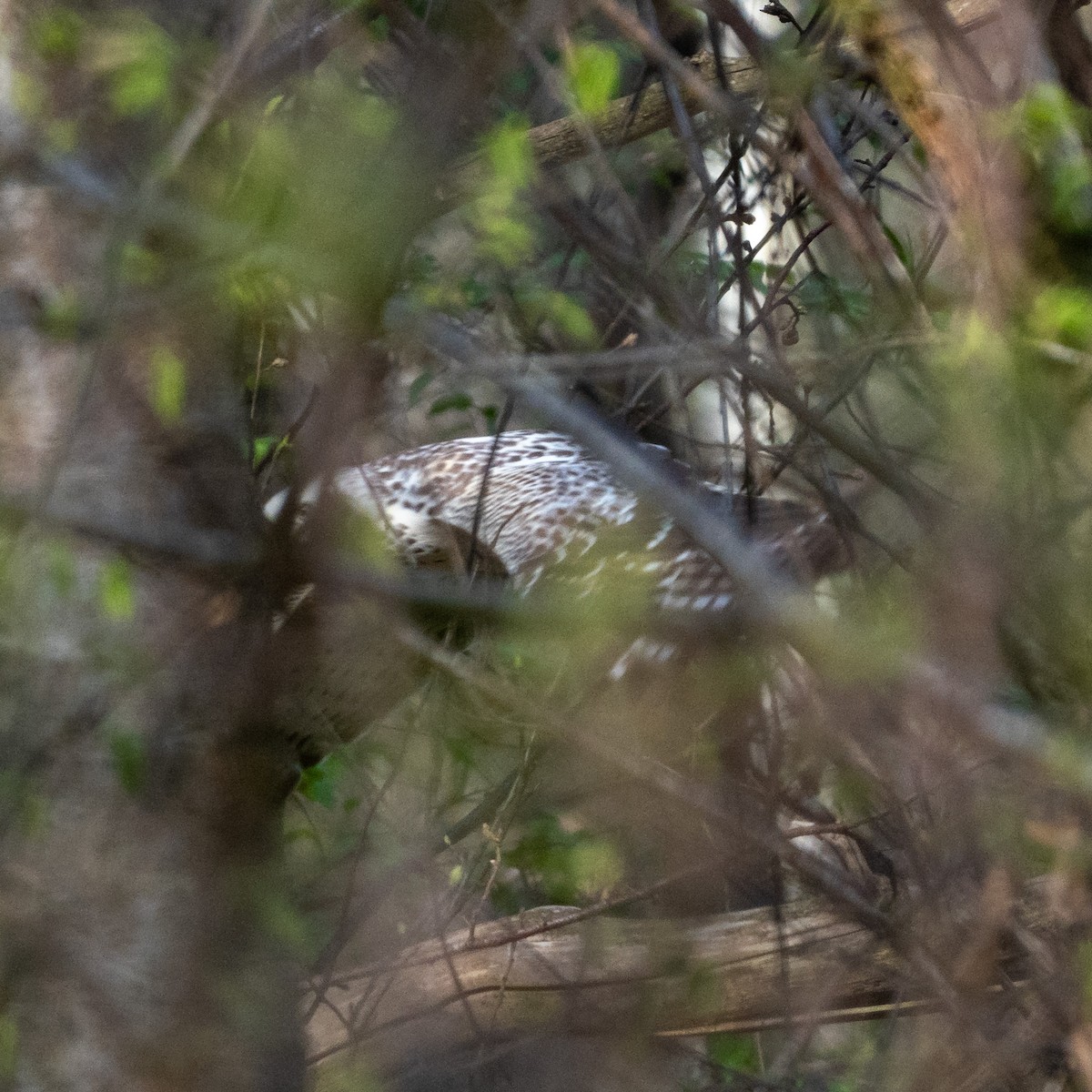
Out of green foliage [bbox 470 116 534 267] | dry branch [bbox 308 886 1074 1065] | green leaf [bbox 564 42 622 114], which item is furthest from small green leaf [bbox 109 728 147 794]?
dry branch [bbox 308 886 1074 1065]

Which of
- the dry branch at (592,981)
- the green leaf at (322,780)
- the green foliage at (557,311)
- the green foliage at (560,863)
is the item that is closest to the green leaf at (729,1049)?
the dry branch at (592,981)

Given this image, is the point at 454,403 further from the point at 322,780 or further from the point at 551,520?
the point at 322,780

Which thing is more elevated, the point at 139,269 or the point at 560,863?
the point at 139,269

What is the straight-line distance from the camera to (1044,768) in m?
0.86

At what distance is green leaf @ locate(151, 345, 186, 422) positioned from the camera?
3.55ft

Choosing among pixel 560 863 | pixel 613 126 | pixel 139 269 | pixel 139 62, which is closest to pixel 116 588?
pixel 139 269

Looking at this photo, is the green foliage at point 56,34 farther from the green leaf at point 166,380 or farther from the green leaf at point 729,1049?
the green leaf at point 729,1049

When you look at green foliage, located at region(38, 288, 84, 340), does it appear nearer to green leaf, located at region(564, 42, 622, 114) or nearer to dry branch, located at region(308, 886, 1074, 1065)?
green leaf, located at region(564, 42, 622, 114)

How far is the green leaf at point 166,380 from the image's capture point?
1.08m

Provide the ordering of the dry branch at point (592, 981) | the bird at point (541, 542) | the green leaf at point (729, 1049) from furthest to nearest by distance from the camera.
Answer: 1. the green leaf at point (729, 1049)
2. the dry branch at point (592, 981)
3. the bird at point (541, 542)

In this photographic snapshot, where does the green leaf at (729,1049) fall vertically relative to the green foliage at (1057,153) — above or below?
below

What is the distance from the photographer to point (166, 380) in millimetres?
1083

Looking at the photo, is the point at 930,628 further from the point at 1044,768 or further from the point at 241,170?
the point at 241,170

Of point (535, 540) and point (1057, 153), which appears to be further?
point (535, 540)
